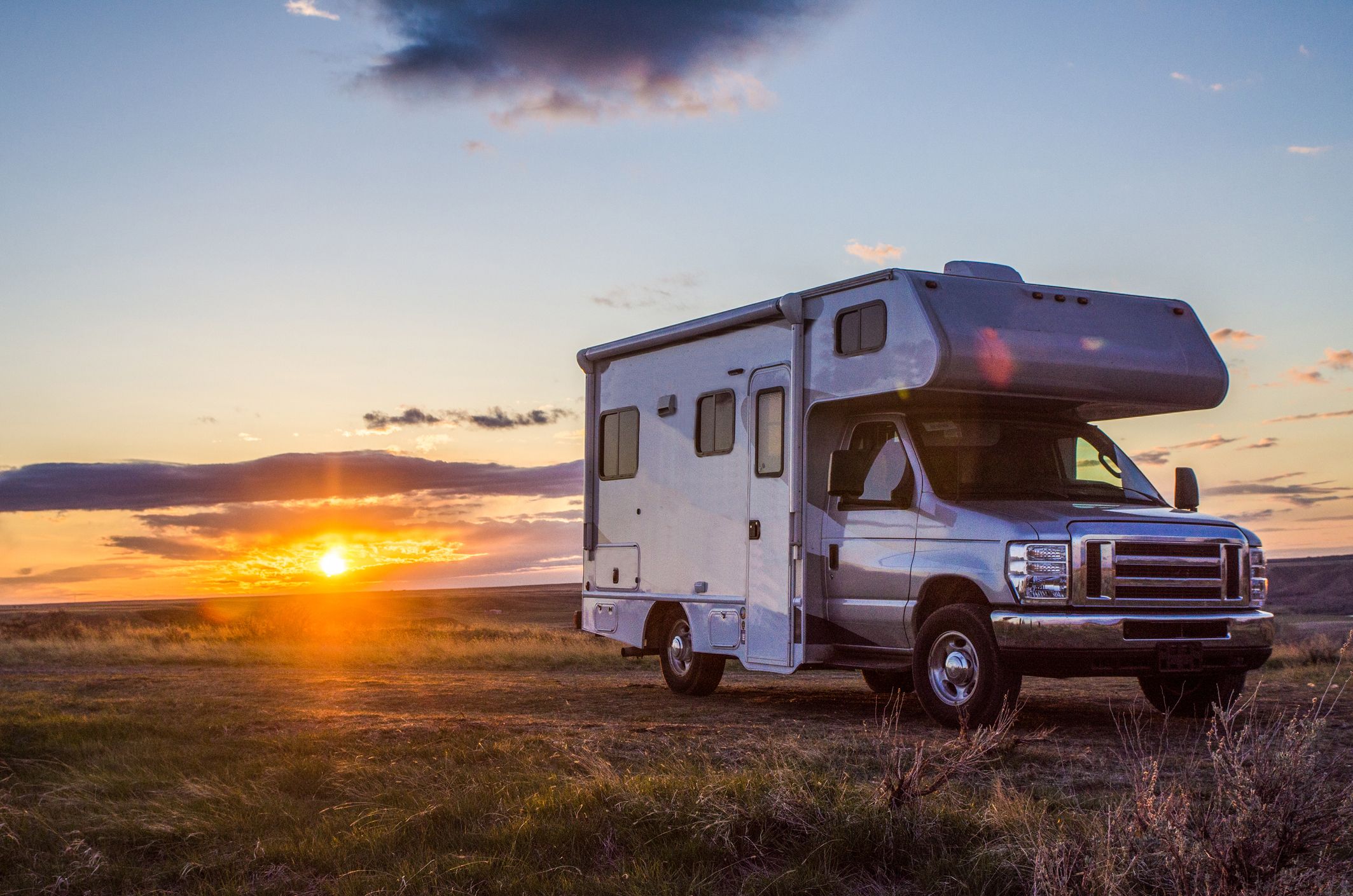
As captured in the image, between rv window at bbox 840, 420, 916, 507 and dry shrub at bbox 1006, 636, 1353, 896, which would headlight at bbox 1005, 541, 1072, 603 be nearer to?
rv window at bbox 840, 420, 916, 507

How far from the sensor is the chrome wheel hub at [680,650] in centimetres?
1279

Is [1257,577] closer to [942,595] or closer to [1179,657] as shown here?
[1179,657]

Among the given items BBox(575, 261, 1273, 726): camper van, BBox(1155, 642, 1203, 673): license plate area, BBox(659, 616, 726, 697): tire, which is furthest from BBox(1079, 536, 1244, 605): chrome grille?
BBox(659, 616, 726, 697): tire

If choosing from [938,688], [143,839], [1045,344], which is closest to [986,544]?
[938,688]

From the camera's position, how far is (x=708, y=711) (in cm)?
1117

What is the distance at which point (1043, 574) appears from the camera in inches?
361

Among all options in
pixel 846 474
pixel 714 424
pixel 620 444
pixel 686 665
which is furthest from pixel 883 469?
pixel 620 444

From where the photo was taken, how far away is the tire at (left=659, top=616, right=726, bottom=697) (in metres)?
12.6

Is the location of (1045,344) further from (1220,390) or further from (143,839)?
(143,839)

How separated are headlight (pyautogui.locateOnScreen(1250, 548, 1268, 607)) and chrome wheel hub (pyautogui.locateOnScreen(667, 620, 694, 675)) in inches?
203

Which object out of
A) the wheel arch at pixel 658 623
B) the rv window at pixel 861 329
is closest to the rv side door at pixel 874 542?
the rv window at pixel 861 329

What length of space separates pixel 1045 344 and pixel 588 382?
569cm

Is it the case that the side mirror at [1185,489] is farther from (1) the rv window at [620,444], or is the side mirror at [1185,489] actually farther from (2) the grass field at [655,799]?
(1) the rv window at [620,444]

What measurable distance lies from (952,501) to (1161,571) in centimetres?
158
